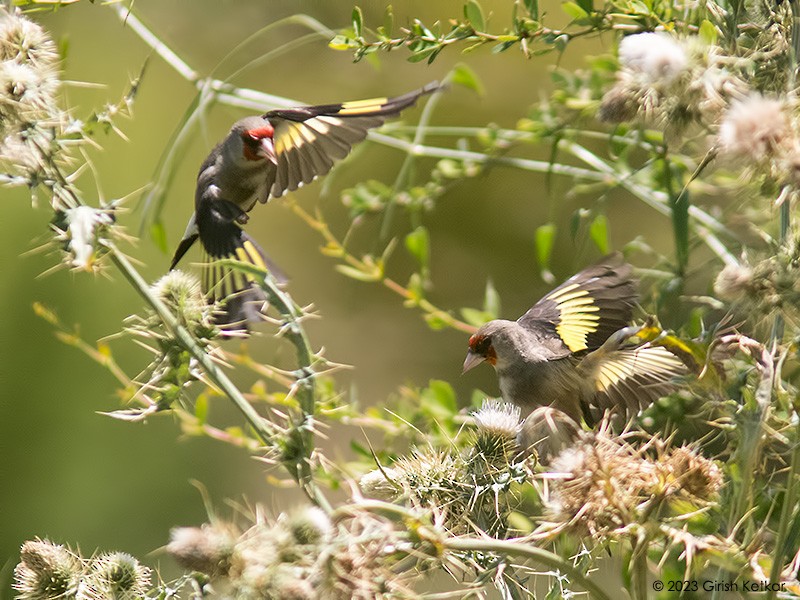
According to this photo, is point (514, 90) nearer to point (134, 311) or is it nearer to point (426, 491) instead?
point (134, 311)

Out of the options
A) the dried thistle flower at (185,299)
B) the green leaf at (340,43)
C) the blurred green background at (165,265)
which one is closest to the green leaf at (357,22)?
the green leaf at (340,43)

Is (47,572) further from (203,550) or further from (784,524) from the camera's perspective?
(784,524)

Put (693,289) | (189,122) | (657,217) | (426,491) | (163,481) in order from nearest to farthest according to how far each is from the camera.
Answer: (426,491), (189,122), (693,289), (657,217), (163,481)

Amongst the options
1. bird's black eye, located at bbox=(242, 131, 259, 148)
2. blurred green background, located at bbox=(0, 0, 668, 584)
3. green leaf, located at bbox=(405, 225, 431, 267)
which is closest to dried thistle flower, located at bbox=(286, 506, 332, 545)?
bird's black eye, located at bbox=(242, 131, 259, 148)

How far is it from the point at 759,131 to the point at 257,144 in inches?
23.0

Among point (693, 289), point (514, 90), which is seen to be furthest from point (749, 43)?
point (514, 90)

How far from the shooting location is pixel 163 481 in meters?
2.57

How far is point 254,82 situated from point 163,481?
1206 mm

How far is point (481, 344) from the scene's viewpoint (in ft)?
4.17

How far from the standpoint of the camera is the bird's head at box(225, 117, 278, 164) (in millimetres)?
1013

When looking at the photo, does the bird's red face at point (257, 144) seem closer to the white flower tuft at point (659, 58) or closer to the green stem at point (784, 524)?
the white flower tuft at point (659, 58)

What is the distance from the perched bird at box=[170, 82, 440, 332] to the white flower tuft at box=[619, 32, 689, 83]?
0.23 meters

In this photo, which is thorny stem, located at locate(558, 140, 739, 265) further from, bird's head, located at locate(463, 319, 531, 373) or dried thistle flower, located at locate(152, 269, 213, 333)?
dried thistle flower, located at locate(152, 269, 213, 333)

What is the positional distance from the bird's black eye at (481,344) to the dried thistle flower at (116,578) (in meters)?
0.64
